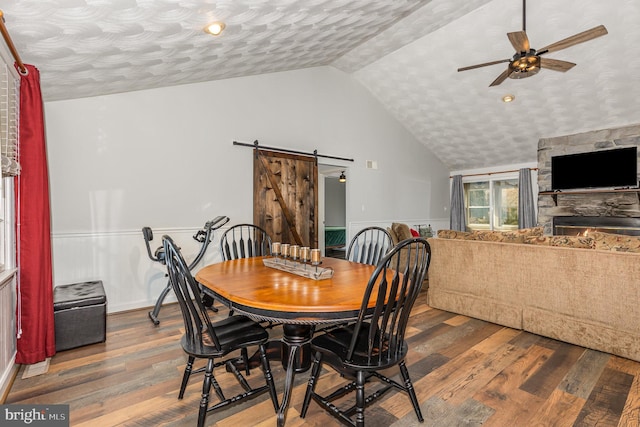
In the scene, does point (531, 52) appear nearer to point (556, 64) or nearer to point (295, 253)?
point (556, 64)

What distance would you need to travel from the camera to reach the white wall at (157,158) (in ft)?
11.2

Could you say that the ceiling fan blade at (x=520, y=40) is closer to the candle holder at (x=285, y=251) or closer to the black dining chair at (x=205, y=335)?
the candle holder at (x=285, y=251)

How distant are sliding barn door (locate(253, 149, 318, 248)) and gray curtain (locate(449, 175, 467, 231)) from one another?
14.2ft

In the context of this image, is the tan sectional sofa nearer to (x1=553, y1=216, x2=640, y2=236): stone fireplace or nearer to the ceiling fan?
the ceiling fan

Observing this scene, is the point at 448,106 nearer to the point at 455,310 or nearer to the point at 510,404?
the point at 455,310

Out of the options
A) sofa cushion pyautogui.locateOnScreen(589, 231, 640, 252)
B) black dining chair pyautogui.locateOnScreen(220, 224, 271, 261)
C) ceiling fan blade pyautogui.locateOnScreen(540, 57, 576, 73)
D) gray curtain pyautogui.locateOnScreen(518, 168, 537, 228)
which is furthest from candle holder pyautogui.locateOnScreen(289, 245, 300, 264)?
gray curtain pyautogui.locateOnScreen(518, 168, 537, 228)

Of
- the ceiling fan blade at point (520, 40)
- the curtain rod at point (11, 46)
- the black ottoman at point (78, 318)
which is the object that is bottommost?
the black ottoman at point (78, 318)

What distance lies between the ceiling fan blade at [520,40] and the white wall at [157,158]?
3.02m

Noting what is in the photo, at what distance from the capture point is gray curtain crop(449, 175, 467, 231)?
8.05 m

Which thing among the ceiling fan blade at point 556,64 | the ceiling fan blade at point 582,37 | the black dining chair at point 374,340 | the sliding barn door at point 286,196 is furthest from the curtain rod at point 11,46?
the ceiling fan blade at point 556,64

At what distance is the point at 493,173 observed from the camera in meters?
7.58

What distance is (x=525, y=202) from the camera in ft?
22.6

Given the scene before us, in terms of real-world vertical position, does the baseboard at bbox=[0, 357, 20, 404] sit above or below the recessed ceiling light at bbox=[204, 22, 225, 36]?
below

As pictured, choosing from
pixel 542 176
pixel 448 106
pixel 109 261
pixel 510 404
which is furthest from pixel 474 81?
pixel 109 261
